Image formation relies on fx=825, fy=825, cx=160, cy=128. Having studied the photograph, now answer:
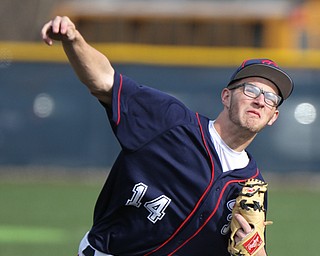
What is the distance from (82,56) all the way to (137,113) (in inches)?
18.0

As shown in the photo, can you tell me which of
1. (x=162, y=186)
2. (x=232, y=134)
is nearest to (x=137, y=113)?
(x=162, y=186)

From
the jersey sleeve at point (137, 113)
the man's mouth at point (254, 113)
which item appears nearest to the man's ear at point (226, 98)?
the man's mouth at point (254, 113)

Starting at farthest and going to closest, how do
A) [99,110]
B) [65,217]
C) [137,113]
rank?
[99,110], [65,217], [137,113]

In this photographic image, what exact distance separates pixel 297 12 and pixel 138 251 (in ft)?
68.7

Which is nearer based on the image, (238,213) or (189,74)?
(238,213)

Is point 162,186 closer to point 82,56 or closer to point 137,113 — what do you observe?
point 137,113

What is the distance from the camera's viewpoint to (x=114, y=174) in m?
4.07

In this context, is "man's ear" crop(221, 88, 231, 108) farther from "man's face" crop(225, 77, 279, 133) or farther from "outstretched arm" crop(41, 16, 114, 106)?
"outstretched arm" crop(41, 16, 114, 106)

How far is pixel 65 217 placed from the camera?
31.0 ft

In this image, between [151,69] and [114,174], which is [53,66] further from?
[114,174]

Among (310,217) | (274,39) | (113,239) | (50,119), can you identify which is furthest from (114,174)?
(274,39)

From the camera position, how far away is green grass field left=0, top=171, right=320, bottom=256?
25.4ft

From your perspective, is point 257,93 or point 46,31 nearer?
point 46,31

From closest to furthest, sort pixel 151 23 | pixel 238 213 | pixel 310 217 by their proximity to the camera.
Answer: pixel 238 213 < pixel 310 217 < pixel 151 23
